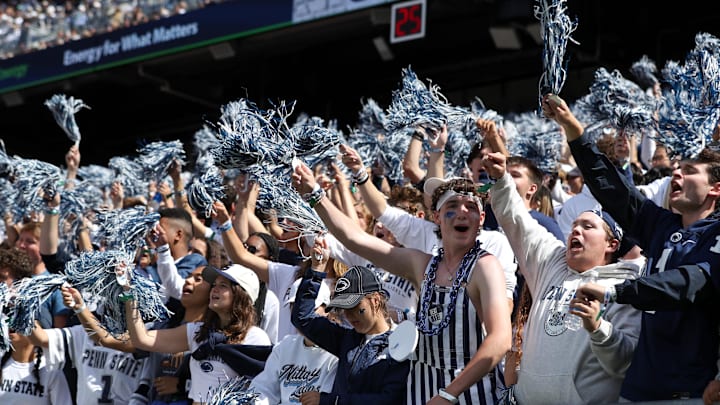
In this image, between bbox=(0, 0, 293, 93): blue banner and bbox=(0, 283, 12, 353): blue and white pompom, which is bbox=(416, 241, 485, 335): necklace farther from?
bbox=(0, 0, 293, 93): blue banner

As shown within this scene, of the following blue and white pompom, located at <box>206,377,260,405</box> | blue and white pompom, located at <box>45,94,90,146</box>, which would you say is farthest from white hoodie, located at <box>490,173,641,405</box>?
blue and white pompom, located at <box>45,94,90,146</box>

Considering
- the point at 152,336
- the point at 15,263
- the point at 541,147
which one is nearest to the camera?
the point at 152,336

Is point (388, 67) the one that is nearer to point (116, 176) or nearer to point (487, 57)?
point (487, 57)

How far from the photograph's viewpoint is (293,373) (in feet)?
16.8

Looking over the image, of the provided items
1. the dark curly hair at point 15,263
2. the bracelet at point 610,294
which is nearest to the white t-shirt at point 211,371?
the dark curly hair at point 15,263

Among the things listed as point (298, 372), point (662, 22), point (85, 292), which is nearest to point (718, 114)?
point (298, 372)

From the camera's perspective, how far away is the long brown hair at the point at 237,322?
552 cm

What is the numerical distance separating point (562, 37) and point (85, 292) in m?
3.13

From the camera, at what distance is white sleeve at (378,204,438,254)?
17.4ft

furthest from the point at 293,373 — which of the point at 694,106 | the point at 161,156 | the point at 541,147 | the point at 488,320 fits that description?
the point at 541,147

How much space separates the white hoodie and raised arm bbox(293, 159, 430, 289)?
377mm

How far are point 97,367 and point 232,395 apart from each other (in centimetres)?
171

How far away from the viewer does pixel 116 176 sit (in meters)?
9.83

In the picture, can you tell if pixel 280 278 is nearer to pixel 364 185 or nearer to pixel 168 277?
pixel 168 277
